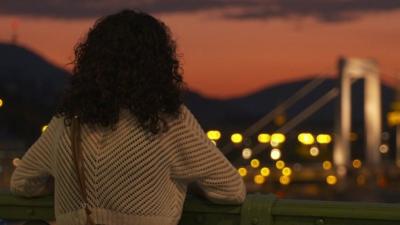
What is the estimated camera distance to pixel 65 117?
3463 mm

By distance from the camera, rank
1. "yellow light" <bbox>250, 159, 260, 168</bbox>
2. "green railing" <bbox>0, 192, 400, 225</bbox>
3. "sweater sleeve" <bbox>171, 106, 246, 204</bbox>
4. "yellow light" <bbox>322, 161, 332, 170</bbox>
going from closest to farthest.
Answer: "sweater sleeve" <bbox>171, 106, 246, 204</bbox>, "green railing" <bbox>0, 192, 400, 225</bbox>, "yellow light" <bbox>322, 161, 332, 170</bbox>, "yellow light" <bbox>250, 159, 260, 168</bbox>

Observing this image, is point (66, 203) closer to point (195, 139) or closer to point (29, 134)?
point (195, 139)

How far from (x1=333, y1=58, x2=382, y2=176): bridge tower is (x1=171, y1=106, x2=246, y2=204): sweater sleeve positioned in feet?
241

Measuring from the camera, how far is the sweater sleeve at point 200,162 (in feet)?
11.4

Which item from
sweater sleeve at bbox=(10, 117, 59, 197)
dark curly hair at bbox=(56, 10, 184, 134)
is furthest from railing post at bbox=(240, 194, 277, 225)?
sweater sleeve at bbox=(10, 117, 59, 197)

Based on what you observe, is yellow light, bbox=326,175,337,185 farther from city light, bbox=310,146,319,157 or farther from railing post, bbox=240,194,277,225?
railing post, bbox=240,194,277,225

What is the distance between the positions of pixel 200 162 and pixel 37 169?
0.55m

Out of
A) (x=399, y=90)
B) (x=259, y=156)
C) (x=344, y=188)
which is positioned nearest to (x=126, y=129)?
(x=344, y=188)

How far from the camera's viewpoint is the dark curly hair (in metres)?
3.36

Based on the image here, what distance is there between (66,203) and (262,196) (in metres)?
0.69

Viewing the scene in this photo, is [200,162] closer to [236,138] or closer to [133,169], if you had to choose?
[133,169]

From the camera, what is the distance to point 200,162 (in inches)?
138

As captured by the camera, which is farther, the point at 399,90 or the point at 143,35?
the point at 399,90

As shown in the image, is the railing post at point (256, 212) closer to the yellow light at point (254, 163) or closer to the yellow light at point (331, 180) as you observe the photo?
the yellow light at point (331, 180)
